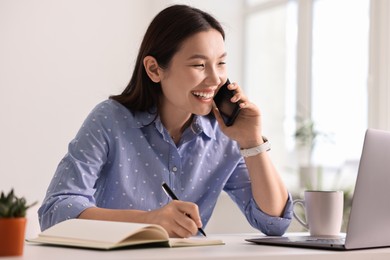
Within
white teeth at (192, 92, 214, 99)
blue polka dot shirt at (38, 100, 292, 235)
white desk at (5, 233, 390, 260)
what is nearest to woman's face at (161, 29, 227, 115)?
white teeth at (192, 92, 214, 99)

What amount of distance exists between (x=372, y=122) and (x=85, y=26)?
211 cm

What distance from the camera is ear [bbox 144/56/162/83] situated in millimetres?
2143

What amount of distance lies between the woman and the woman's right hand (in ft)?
1.13

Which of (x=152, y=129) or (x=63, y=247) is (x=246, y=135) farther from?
(x=63, y=247)

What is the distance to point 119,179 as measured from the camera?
2.04 meters

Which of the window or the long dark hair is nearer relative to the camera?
the long dark hair

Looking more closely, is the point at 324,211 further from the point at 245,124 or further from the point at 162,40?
the point at 162,40

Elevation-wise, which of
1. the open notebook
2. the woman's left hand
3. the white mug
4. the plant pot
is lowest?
the white mug

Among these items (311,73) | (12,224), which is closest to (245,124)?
(12,224)

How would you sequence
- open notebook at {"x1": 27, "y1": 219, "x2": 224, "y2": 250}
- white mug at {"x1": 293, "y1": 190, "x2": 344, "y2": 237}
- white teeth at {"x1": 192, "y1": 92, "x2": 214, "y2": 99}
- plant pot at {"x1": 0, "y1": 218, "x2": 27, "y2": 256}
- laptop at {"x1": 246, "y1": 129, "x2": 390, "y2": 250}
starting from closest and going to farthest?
plant pot at {"x1": 0, "y1": 218, "x2": 27, "y2": 256} < open notebook at {"x1": 27, "y1": 219, "x2": 224, "y2": 250} < laptop at {"x1": 246, "y1": 129, "x2": 390, "y2": 250} < white mug at {"x1": 293, "y1": 190, "x2": 344, "y2": 237} < white teeth at {"x1": 192, "y1": 92, "x2": 214, "y2": 99}

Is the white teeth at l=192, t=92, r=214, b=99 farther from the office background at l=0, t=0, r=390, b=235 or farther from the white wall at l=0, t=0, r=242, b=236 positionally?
the white wall at l=0, t=0, r=242, b=236

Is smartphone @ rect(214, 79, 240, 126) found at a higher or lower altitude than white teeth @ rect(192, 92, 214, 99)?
lower

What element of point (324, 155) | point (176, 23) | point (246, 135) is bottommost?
point (324, 155)

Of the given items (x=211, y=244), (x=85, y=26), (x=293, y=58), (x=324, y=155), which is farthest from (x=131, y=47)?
(x=211, y=244)
